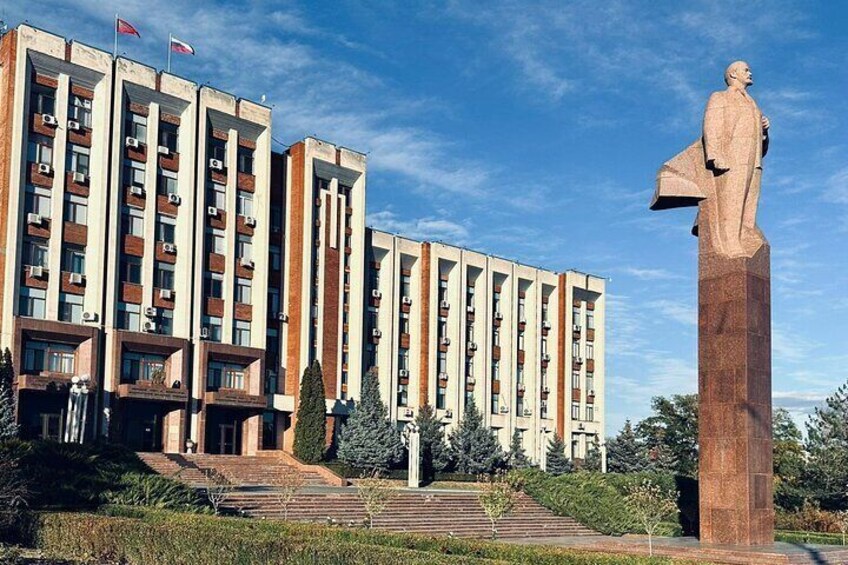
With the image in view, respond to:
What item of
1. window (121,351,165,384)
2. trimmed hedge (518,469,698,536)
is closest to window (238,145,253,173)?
window (121,351,165,384)

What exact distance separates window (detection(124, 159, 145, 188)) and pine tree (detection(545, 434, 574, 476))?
1135 inches

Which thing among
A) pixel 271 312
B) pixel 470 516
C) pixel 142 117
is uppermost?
pixel 142 117

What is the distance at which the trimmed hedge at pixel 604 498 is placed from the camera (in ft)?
98.0

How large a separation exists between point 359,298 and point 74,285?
54.5 feet

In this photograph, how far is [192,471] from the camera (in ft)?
126

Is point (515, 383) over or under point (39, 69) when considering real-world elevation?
under

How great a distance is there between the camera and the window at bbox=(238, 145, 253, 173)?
163 feet

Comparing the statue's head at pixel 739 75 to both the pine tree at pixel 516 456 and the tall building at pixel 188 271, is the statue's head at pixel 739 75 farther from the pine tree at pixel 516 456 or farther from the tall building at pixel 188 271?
the pine tree at pixel 516 456

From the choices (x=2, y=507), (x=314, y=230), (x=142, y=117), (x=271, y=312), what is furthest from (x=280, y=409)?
(x=2, y=507)

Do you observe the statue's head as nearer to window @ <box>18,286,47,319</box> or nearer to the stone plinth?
the stone plinth

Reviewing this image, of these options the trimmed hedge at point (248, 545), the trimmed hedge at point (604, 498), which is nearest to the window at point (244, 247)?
the trimmed hedge at point (604, 498)

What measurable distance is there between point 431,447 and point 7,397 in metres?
22.1

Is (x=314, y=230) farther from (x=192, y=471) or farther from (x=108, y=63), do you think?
(x=192, y=471)

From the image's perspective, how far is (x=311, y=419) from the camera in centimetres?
4816
